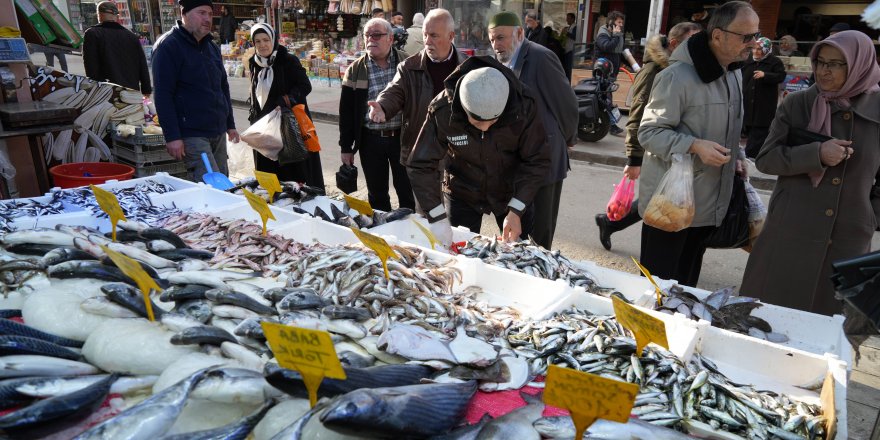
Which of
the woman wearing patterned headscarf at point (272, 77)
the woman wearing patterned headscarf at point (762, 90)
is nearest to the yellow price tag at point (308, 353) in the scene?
the woman wearing patterned headscarf at point (272, 77)

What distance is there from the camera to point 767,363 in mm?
2383

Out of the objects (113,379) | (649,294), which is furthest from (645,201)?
(113,379)

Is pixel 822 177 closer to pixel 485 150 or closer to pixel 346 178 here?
pixel 485 150

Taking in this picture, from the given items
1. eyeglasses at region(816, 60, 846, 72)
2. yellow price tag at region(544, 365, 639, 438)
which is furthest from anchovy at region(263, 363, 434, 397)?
eyeglasses at region(816, 60, 846, 72)

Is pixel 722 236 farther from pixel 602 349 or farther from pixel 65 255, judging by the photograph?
pixel 65 255

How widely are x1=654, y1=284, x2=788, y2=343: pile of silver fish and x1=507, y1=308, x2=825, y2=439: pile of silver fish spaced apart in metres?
0.44

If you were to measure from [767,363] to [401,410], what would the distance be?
1.73 m

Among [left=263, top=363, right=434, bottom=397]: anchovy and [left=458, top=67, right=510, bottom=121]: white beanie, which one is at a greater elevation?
[left=458, top=67, right=510, bottom=121]: white beanie

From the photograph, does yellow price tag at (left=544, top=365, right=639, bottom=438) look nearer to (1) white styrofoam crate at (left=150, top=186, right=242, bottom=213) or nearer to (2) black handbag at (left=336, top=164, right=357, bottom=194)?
(1) white styrofoam crate at (left=150, top=186, right=242, bottom=213)

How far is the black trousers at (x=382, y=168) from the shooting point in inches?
213

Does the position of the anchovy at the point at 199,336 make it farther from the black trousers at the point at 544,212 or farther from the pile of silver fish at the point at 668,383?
the black trousers at the point at 544,212

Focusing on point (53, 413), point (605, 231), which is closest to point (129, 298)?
point (53, 413)

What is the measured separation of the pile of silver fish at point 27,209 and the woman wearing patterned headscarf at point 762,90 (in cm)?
908

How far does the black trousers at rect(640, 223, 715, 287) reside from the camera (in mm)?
3779
